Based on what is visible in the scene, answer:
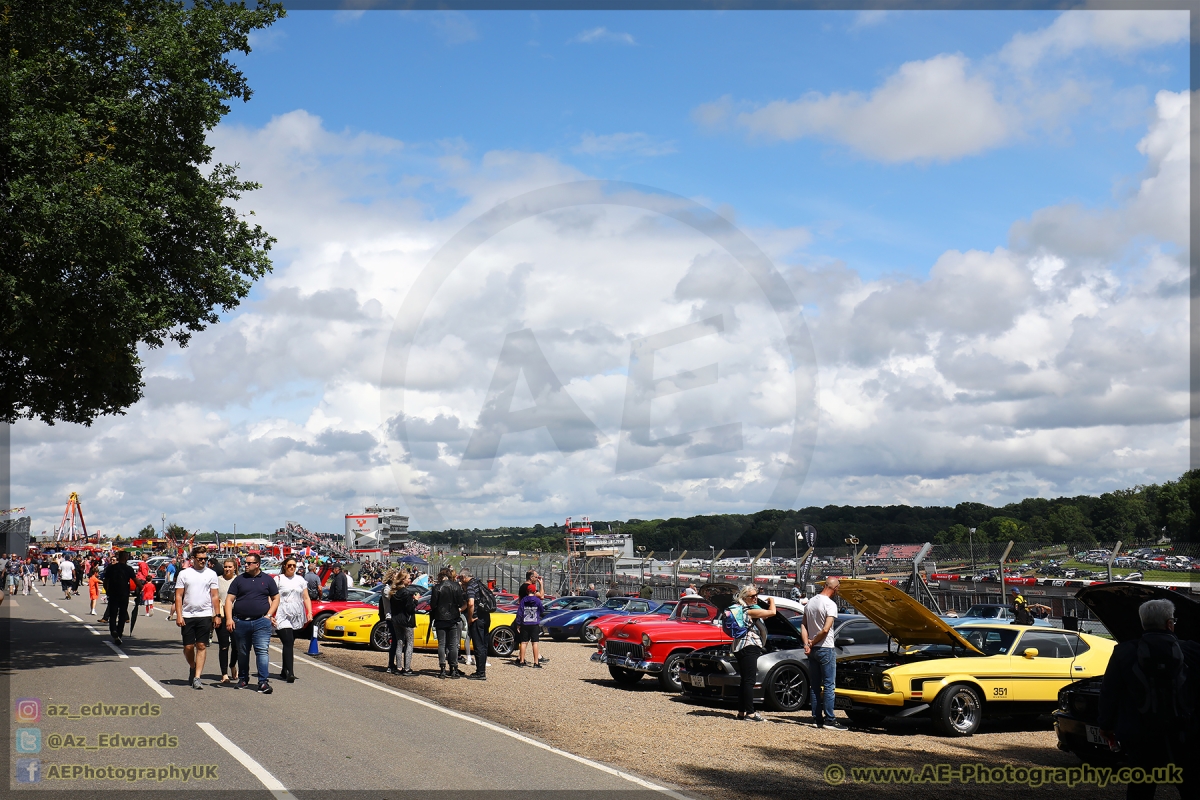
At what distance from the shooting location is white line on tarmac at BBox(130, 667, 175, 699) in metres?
11.8

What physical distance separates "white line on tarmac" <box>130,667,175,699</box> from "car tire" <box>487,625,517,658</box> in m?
7.68

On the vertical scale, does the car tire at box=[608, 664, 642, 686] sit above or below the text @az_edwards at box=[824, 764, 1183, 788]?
below

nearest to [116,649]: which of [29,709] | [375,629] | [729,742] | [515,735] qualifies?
[375,629]

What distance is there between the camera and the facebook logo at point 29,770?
24.0ft

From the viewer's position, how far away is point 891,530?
69.8 metres

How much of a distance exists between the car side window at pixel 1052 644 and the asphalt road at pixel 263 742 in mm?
5986

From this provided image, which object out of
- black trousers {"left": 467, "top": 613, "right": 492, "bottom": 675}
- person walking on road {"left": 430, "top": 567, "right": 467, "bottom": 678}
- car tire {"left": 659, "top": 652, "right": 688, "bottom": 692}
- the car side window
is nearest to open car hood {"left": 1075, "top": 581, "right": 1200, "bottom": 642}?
the car side window

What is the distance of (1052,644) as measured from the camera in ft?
37.2

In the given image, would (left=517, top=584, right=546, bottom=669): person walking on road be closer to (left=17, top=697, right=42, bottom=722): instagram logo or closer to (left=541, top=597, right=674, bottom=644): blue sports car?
(left=541, top=597, right=674, bottom=644): blue sports car

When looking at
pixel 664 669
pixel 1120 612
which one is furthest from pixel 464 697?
pixel 1120 612

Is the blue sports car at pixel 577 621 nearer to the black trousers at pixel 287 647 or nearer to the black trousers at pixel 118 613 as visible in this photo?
the black trousers at pixel 118 613

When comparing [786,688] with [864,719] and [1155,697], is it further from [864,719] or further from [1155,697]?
[1155,697]

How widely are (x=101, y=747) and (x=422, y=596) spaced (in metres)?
20.9

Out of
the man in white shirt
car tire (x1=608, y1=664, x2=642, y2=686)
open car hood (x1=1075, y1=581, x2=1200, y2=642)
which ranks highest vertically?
open car hood (x1=1075, y1=581, x2=1200, y2=642)
